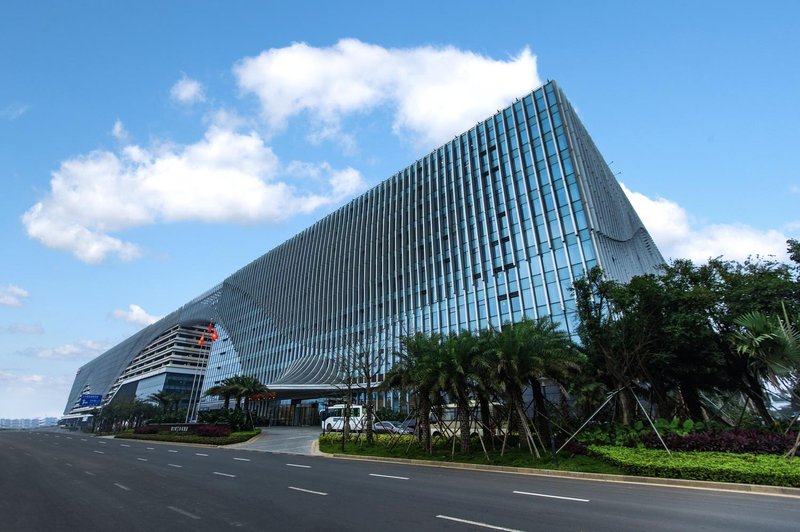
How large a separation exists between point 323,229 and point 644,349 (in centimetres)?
6633

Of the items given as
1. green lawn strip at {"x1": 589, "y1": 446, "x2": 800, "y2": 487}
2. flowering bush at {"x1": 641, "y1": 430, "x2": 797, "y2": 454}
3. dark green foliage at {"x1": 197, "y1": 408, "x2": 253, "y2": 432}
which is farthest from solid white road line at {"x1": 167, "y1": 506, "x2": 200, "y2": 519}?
dark green foliage at {"x1": 197, "y1": 408, "x2": 253, "y2": 432}

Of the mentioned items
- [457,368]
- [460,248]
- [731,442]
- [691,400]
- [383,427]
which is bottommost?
[731,442]

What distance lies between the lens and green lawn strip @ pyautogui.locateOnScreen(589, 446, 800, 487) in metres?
14.8

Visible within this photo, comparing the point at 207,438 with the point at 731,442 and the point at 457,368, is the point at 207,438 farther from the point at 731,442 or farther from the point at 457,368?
the point at 731,442

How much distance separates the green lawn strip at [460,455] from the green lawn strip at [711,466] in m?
0.75

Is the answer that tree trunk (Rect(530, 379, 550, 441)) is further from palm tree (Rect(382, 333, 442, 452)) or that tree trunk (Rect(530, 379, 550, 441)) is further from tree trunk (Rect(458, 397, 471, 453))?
palm tree (Rect(382, 333, 442, 452))

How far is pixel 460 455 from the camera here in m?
25.2

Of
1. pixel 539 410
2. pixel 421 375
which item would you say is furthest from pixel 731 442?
pixel 421 375

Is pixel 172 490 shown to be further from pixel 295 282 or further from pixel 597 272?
pixel 295 282

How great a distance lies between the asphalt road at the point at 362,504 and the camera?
9.40m

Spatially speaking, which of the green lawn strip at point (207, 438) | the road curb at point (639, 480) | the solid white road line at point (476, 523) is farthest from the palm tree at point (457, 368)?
the green lawn strip at point (207, 438)

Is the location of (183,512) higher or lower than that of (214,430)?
lower

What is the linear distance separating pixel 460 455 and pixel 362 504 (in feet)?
49.8

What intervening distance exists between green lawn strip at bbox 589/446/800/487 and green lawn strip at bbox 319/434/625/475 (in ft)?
2.45
